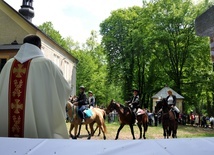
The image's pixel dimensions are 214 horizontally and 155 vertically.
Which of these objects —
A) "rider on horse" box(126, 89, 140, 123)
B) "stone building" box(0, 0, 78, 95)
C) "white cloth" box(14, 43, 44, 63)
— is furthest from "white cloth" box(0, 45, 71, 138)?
"stone building" box(0, 0, 78, 95)

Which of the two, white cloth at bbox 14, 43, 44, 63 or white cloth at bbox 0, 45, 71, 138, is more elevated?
white cloth at bbox 14, 43, 44, 63

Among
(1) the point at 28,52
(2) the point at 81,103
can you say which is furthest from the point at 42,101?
(2) the point at 81,103

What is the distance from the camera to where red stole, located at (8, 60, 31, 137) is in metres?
3.10

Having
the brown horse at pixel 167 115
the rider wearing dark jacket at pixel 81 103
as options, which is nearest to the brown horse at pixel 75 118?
the rider wearing dark jacket at pixel 81 103

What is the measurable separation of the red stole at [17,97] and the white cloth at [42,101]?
1.8 inches

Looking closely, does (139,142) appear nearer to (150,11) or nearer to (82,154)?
(82,154)

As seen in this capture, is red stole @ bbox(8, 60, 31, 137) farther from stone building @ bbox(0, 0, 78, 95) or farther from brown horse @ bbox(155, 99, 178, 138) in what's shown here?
stone building @ bbox(0, 0, 78, 95)

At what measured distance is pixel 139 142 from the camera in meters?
1.87

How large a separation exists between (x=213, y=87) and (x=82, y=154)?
34.0 meters

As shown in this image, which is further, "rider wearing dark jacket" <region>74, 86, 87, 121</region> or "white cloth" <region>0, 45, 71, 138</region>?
"rider wearing dark jacket" <region>74, 86, 87, 121</region>

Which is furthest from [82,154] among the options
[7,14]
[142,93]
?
[142,93]

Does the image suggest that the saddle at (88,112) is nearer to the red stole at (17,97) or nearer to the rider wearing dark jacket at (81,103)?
the rider wearing dark jacket at (81,103)

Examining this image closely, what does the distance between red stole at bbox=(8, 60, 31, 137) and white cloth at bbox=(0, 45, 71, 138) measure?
0.05m

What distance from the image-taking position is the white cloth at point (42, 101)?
3.07 metres
